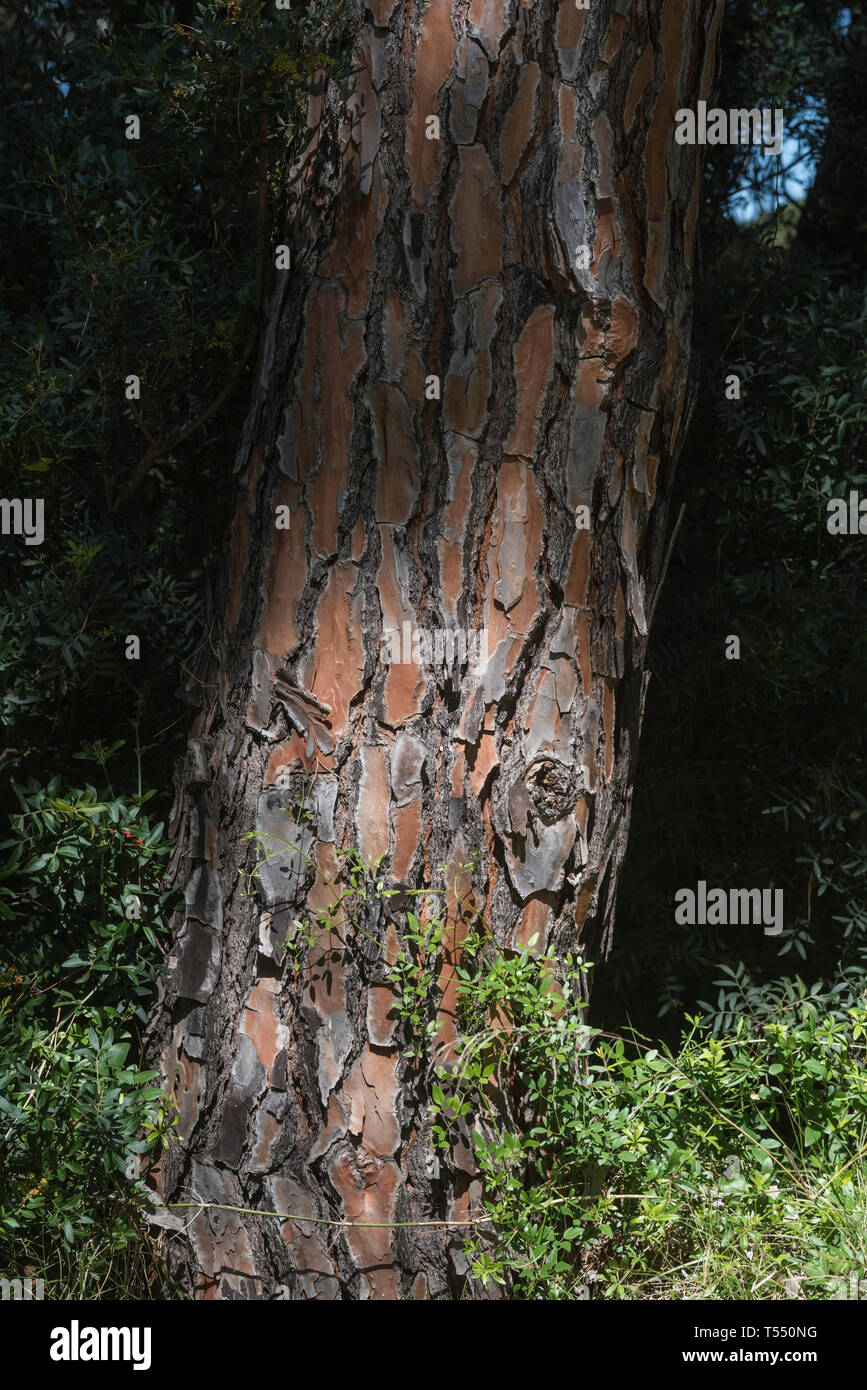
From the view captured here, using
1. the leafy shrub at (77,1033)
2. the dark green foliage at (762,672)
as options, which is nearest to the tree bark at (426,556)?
the leafy shrub at (77,1033)

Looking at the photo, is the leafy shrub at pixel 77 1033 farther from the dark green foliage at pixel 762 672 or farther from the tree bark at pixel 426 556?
the dark green foliage at pixel 762 672

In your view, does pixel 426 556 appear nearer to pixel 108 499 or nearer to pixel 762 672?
pixel 108 499

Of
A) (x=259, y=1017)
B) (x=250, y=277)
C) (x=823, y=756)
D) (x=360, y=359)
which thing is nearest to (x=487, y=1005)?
(x=259, y=1017)

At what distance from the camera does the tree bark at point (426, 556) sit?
1.99 meters

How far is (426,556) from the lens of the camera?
2029 mm

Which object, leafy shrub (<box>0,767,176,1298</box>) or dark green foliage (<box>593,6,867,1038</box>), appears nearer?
leafy shrub (<box>0,767,176,1298</box>)

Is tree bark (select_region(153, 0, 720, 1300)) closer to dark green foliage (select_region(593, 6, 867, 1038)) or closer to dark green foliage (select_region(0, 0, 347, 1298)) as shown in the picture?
dark green foliage (select_region(0, 0, 347, 1298))

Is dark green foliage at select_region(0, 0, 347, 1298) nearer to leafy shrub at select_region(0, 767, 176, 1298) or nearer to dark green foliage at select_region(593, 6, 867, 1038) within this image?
leafy shrub at select_region(0, 767, 176, 1298)

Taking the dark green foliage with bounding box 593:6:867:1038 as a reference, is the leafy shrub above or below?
below

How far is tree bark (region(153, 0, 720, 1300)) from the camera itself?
1.99 metres

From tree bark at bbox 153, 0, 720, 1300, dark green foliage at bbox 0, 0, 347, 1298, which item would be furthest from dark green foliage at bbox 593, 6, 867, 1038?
dark green foliage at bbox 0, 0, 347, 1298

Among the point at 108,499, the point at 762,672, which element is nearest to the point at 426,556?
the point at 108,499

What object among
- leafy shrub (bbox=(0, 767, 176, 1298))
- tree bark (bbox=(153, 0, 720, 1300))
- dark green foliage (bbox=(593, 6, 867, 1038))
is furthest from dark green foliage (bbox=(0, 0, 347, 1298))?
dark green foliage (bbox=(593, 6, 867, 1038))

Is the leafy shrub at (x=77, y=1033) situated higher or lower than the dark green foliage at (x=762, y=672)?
lower
